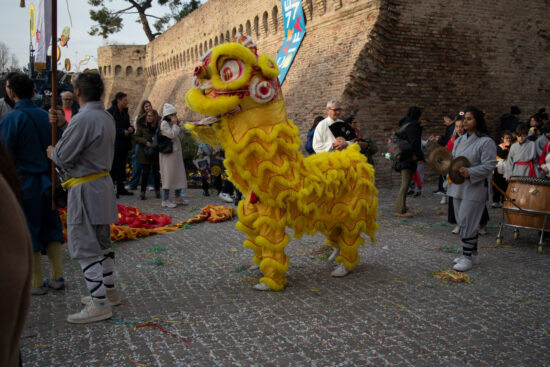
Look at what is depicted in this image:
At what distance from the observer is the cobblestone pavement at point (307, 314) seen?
3.13m

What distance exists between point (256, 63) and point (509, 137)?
24.6ft

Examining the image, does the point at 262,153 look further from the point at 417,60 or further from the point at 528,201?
the point at 417,60

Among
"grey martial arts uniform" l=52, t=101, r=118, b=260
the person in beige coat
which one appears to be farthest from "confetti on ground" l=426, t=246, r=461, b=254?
the person in beige coat

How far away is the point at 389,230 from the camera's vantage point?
23.9ft

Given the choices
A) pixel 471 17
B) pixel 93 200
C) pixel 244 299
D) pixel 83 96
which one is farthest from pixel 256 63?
pixel 471 17

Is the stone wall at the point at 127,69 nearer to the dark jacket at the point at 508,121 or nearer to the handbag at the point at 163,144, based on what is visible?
the dark jacket at the point at 508,121

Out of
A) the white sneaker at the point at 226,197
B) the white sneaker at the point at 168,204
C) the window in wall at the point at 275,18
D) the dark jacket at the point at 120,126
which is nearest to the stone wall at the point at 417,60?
the window in wall at the point at 275,18

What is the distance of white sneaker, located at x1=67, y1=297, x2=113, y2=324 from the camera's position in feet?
11.9

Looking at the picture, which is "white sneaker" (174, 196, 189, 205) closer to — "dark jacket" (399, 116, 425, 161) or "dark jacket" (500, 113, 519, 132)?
"dark jacket" (399, 116, 425, 161)

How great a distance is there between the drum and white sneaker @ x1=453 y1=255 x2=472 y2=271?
63.8 inches

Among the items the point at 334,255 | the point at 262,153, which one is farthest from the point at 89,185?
the point at 334,255

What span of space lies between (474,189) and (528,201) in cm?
162

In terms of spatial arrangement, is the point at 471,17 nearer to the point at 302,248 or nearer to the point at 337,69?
the point at 337,69

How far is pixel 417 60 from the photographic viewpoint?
12852mm
